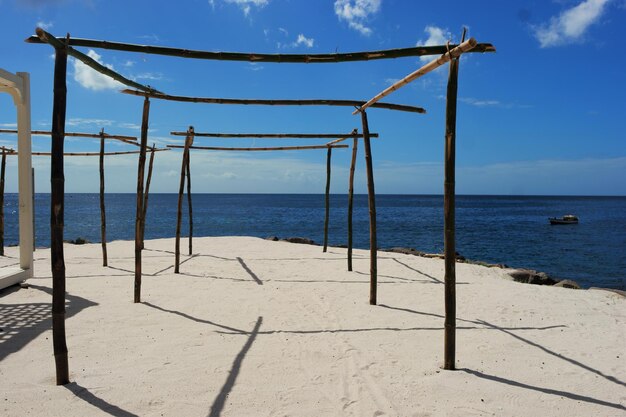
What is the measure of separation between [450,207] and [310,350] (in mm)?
2061

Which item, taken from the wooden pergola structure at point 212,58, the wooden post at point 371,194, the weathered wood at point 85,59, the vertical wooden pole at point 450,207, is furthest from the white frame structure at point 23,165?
the vertical wooden pole at point 450,207

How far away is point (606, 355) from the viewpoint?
4.45 m

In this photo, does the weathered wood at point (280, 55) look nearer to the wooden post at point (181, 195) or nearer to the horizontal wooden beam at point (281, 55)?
the horizontal wooden beam at point (281, 55)

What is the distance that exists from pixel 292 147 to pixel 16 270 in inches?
253

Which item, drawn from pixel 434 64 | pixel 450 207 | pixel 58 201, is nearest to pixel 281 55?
pixel 434 64

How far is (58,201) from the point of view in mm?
3463

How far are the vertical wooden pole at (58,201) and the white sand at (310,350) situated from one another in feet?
1.64

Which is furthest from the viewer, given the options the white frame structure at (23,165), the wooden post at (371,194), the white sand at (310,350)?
the white frame structure at (23,165)

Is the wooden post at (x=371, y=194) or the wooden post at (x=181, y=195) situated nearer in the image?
the wooden post at (x=371, y=194)

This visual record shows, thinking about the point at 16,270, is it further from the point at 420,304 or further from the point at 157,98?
the point at 420,304

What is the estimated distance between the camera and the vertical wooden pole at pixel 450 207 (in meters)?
3.87

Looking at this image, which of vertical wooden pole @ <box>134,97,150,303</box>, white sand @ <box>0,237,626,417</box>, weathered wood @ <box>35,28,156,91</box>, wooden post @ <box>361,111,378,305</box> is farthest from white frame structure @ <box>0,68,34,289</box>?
wooden post @ <box>361,111,378,305</box>

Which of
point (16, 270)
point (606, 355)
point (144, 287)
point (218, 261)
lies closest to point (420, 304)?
point (606, 355)

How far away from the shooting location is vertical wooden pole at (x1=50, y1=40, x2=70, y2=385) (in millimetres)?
3463
